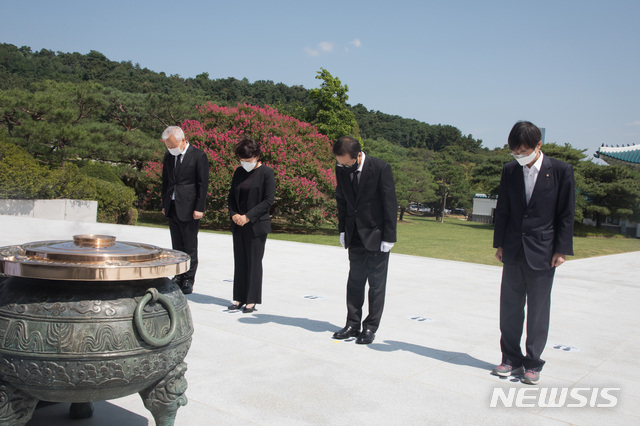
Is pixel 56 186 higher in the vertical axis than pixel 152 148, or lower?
lower

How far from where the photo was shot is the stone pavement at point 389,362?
2.80m

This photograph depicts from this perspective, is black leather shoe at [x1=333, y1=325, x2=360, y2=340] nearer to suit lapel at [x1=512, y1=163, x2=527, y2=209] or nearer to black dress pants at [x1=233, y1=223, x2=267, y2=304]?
black dress pants at [x1=233, y1=223, x2=267, y2=304]

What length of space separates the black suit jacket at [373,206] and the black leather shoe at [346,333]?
0.67 m

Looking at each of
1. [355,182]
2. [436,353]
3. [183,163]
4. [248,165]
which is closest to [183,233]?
[183,163]

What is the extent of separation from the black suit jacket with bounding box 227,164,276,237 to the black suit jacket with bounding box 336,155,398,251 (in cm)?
100

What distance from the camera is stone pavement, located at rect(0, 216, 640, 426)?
2.80 meters

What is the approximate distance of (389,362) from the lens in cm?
371

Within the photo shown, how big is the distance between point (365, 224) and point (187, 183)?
7.15 feet

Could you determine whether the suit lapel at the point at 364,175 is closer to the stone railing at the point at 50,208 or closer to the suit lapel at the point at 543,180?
the suit lapel at the point at 543,180

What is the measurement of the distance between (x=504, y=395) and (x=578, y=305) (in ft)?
12.2

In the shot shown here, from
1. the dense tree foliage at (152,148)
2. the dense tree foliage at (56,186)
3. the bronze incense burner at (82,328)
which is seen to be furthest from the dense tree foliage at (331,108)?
the bronze incense burner at (82,328)

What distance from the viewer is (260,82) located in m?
77.1

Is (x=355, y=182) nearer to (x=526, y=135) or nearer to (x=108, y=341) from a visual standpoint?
(x=526, y=135)

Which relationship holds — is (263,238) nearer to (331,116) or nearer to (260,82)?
(331,116)
